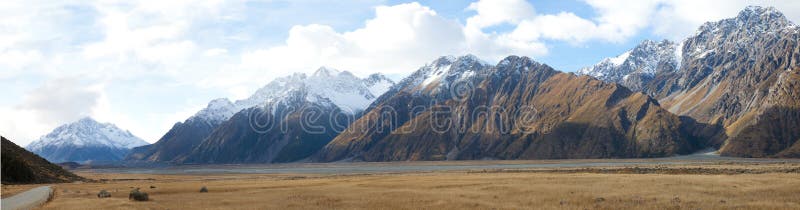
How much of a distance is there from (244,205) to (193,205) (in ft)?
13.4

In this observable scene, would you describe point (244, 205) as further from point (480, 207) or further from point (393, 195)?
point (480, 207)

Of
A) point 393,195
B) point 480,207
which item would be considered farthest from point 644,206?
point 393,195

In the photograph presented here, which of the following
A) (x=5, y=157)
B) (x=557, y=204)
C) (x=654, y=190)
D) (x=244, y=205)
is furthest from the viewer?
(x=5, y=157)

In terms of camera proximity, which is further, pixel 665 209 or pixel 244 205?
pixel 244 205

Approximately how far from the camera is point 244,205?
158ft

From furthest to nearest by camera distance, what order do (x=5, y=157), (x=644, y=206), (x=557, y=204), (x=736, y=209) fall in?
(x=5, y=157) < (x=557, y=204) < (x=644, y=206) < (x=736, y=209)

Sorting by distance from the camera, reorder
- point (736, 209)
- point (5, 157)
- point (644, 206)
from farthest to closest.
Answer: point (5, 157) < point (644, 206) < point (736, 209)

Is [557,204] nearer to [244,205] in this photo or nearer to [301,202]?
[301,202]

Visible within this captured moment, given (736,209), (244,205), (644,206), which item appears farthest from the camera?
(244,205)

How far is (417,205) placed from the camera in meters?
45.8

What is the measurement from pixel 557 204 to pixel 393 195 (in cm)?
1586

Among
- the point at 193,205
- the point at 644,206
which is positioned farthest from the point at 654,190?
the point at 193,205

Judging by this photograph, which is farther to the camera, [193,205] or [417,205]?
[193,205]

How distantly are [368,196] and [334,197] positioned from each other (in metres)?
2.87
